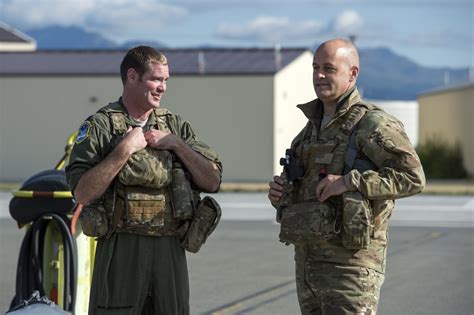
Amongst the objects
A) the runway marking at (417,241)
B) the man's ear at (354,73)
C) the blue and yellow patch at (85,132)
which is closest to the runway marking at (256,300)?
the runway marking at (417,241)

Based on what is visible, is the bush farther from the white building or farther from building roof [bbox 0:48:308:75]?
building roof [bbox 0:48:308:75]

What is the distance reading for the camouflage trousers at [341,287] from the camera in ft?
13.9

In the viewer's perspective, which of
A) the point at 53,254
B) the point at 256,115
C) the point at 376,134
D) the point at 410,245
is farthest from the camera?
the point at 256,115

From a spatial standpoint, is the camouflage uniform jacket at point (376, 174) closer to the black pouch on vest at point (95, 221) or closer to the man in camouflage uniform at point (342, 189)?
the man in camouflage uniform at point (342, 189)

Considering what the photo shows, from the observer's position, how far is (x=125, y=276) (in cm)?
435

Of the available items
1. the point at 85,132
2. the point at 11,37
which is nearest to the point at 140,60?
the point at 85,132

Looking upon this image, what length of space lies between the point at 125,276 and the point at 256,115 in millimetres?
25325

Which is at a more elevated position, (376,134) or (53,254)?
(376,134)

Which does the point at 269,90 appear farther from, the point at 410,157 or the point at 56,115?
the point at 410,157

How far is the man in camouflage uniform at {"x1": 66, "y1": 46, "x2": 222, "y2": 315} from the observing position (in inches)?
170

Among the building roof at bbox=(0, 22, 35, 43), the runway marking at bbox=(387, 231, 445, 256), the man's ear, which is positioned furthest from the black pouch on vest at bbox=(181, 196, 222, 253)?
the building roof at bbox=(0, 22, 35, 43)

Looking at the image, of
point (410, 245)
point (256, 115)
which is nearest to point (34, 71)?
point (256, 115)

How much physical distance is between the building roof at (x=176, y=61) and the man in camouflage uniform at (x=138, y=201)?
25.4m

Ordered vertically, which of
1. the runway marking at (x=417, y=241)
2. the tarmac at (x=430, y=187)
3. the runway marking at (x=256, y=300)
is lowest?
the tarmac at (x=430, y=187)
